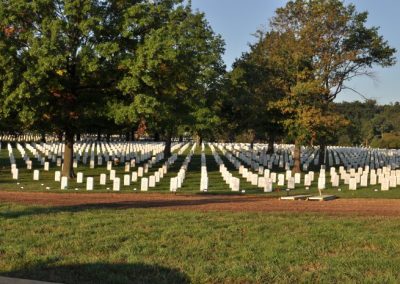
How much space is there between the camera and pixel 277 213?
14.4m

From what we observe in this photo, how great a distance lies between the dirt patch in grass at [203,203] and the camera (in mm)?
15680

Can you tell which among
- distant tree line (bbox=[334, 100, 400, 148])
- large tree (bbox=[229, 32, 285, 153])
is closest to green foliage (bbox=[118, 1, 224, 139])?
large tree (bbox=[229, 32, 285, 153])

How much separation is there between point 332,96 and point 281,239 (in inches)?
1215

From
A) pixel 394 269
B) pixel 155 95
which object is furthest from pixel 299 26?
pixel 394 269

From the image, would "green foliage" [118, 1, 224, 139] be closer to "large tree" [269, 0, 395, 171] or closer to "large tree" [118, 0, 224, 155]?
"large tree" [118, 0, 224, 155]

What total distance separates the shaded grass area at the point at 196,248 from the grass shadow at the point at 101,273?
1cm

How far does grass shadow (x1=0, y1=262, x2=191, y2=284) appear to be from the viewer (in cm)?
728

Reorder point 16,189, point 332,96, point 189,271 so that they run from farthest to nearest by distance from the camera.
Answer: point 332,96 → point 16,189 → point 189,271

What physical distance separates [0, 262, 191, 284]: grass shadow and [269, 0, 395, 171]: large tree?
28.1m

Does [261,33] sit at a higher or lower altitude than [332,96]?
higher

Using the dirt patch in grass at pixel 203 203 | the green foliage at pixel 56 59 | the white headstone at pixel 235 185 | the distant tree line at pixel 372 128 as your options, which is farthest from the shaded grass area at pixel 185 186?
the distant tree line at pixel 372 128

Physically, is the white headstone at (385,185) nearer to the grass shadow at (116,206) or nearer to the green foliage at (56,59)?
the grass shadow at (116,206)

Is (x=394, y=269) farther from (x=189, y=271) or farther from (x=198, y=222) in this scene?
(x=198, y=222)

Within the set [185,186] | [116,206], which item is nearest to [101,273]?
[116,206]
